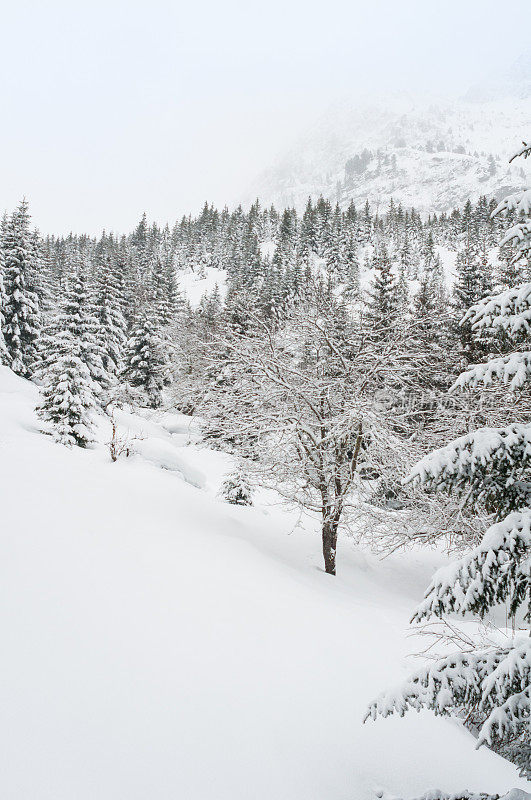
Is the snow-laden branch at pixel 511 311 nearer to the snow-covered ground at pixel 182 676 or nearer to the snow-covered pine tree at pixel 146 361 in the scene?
the snow-covered ground at pixel 182 676

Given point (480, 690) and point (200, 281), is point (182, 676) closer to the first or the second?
point (480, 690)

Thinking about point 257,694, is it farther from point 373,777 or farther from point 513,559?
point 513,559

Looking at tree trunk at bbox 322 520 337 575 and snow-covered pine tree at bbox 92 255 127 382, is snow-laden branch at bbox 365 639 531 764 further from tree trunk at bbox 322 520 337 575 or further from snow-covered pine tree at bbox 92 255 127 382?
snow-covered pine tree at bbox 92 255 127 382

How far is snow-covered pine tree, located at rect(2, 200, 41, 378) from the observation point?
29.0 m

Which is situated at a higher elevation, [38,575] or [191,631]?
[38,575]

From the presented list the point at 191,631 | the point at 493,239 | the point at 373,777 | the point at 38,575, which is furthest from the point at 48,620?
the point at 493,239

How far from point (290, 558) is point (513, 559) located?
23.9 ft

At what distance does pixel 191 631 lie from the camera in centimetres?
415

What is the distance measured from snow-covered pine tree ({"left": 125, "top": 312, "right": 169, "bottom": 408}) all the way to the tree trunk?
25093mm

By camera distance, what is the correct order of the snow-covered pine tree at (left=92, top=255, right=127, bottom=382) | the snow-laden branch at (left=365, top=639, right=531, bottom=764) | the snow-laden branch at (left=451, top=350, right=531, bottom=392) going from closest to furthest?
1. the snow-laden branch at (left=365, top=639, right=531, bottom=764)
2. the snow-laden branch at (left=451, top=350, right=531, bottom=392)
3. the snow-covered pine tree at (left=92, top=255, right=127, bottom=382)

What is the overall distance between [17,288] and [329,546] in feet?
93.9

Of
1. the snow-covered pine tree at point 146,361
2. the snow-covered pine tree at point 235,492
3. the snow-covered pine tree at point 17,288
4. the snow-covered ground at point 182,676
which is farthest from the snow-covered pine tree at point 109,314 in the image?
the snow-covered ground at point 182,676

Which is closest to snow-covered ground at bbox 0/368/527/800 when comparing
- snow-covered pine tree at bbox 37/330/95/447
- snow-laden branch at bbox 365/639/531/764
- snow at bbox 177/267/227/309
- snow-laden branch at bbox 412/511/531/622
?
snow-laden branch at bbox 365/639/531/764

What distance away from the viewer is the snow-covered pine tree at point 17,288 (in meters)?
29.0
